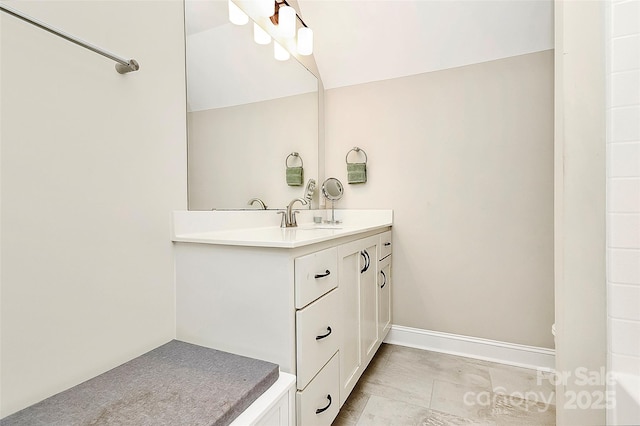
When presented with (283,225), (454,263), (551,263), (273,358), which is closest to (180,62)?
(283,225)

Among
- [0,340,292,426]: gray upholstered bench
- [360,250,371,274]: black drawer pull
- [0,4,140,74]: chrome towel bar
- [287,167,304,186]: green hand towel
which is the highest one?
[0,4,140,74]: chrome towel bar

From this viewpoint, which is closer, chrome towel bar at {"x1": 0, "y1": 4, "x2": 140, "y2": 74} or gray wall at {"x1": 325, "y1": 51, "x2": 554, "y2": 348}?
chrome towel bar at {"x1": 0, "y1": 4, "x2": 140, "y2": 74}

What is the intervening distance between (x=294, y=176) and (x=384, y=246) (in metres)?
0.77

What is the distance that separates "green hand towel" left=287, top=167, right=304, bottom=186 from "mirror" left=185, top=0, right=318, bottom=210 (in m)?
0.05

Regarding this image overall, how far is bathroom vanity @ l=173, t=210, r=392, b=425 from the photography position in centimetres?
96

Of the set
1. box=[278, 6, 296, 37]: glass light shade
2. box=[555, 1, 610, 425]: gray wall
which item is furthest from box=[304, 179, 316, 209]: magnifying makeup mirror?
box=[555, 1, 610, 425]: gray wall

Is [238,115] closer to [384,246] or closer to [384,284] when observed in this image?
[384,246]

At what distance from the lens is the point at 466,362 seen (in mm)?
1854

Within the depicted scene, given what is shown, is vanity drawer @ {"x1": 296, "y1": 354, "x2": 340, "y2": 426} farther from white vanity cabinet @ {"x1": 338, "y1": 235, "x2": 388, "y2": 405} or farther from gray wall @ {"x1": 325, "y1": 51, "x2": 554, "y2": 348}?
gray wall @ {"x1": 325, "y1": 51, "x2": 554, "y2": 348}

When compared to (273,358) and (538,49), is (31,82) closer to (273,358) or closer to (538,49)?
(273,358)

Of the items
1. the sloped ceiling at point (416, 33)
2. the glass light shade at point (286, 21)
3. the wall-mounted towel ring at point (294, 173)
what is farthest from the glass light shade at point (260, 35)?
the wall-mounted towel ring at point (294, 173)

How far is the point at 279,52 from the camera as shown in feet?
6.15

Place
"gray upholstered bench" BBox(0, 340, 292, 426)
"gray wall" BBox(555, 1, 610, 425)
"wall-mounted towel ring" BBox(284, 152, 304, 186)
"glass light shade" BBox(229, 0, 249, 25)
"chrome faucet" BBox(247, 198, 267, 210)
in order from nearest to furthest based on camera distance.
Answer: "gray upholstered bench" BBox(0, 340, 292, 426), "gray wall" BBox(555, 1, 610, 425), "glass light shade" BBox(229, 0, 249, 25), "chrome faucet" BBox(247, 198, 267, 210), "wall-mounted towel ring" BBox(284, 152, 304, 186)

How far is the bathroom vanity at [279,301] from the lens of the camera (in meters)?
0.96
